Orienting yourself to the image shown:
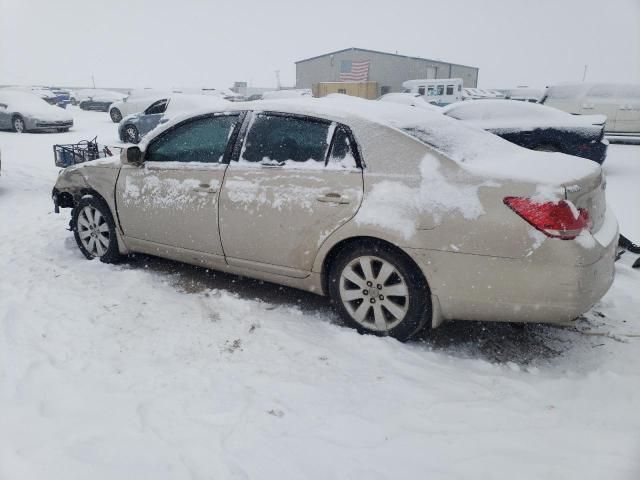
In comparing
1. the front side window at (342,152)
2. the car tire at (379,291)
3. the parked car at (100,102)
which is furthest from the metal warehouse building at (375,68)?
the car tire at (379,291)

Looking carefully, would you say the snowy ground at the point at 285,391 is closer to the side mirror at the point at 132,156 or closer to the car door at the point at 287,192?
the car door at the point at 287,192

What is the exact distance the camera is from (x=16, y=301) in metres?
3.67

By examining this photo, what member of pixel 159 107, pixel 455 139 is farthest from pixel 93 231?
pixel 159 107

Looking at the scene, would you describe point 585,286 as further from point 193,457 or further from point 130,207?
point 130,207

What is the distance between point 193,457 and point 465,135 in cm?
265

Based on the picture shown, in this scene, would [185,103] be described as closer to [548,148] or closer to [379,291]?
[548,148]

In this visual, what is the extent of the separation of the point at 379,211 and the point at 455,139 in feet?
2.57

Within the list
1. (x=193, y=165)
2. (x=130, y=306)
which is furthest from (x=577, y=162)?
(x=130, y=306)

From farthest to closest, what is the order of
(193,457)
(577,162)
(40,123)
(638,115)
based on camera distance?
1. (40,123)
2. (638,115)
3. (577,162)
4. (193,457)

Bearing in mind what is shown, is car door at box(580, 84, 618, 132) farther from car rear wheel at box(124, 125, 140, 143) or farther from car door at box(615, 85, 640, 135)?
car rear wheel at box(124, 125, 140, 143)

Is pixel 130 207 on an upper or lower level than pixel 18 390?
upper

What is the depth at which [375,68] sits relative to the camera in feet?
126

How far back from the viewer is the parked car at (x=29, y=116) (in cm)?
1633

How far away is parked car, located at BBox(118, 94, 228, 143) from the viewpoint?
13.9 metres
